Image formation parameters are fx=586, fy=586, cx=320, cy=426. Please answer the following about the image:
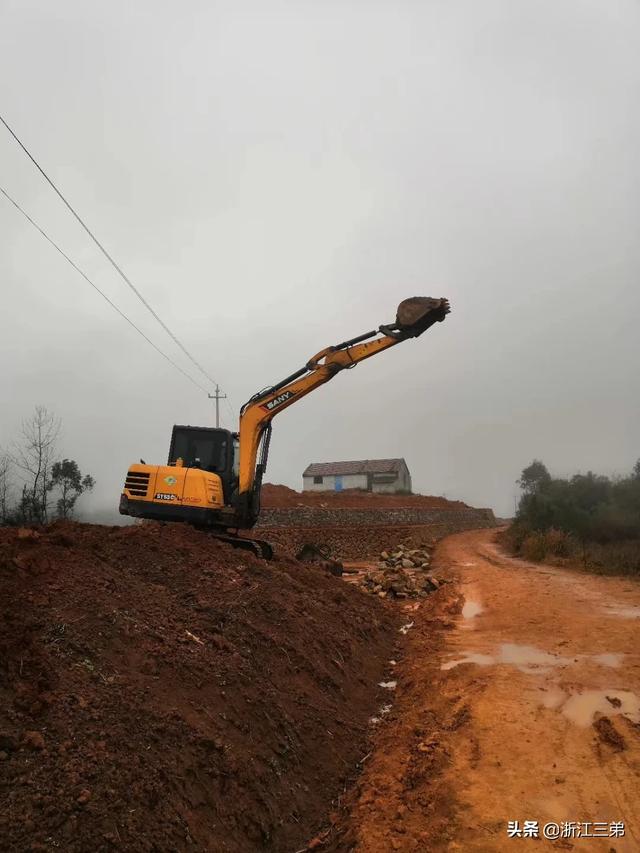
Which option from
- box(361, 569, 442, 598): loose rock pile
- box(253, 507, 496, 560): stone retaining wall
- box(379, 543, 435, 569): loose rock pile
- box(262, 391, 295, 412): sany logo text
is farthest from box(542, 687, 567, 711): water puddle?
box(253, 507, 496, 560): stone retaining wall

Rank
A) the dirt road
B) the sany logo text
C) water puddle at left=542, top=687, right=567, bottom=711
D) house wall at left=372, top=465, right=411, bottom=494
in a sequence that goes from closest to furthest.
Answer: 1. the dirt road
2. water puddle at left=542, top=687, right=567, bottom=711
3. the sany logo text
4. house wall at left=372, top=465, right=411, bottom=494

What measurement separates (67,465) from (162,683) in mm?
26960

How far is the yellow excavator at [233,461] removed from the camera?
36.0ft

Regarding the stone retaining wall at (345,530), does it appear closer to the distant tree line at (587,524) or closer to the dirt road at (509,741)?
the distant tree line at (587,524)

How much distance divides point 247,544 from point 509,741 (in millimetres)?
6971

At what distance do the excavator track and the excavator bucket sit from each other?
5.27 m

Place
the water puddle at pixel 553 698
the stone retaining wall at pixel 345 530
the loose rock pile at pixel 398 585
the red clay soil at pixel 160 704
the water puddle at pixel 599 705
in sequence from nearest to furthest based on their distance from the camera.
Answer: the red clay soil at pixel 160 704
the water puddle at pixel 599 705
the water puddle at pixel 553 698
the loose rock pile at pixel 398 585
the stone retaining wall at pixel 345 530

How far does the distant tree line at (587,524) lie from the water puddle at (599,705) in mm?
11880

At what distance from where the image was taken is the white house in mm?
54125

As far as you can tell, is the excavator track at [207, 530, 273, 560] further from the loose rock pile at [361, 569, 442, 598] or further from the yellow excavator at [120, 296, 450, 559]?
the loose rock pile at [361, 569, 442, 598]

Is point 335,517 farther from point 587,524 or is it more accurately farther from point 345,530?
point 587,524

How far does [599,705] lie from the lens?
673cm

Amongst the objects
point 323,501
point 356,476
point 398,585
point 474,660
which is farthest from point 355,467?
point 474,660

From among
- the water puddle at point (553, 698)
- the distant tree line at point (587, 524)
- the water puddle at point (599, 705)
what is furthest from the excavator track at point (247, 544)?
the distant tree line at point (587, 524)
